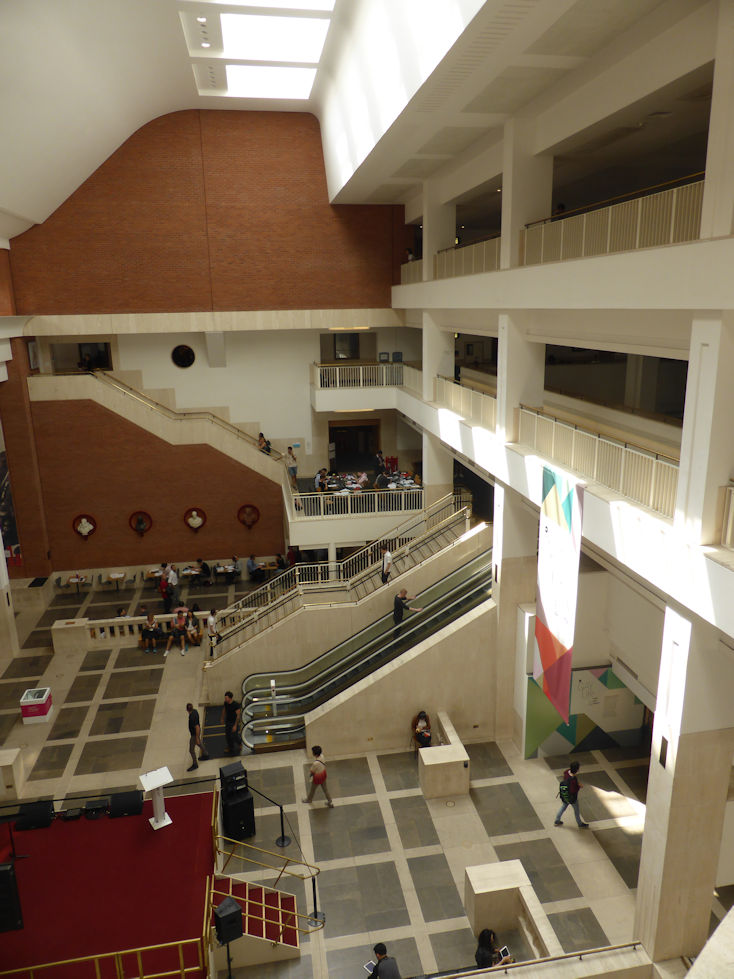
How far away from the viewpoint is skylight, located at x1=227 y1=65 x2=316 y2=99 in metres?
17.7

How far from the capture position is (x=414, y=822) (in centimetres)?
1218

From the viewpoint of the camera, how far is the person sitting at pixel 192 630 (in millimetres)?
18822

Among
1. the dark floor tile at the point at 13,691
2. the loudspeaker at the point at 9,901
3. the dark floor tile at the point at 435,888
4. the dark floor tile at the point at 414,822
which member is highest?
the loudspeaker at the point at 9,901

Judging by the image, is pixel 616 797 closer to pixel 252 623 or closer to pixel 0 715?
pixel 252 623

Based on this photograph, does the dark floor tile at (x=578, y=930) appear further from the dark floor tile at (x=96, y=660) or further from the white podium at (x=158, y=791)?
the dark floor tile at (x=96, y=660)

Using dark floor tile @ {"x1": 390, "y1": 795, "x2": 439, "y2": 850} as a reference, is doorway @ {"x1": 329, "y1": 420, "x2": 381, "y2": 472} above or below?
above

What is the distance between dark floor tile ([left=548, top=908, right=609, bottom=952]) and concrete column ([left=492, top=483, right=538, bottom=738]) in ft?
15.4

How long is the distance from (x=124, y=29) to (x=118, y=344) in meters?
10.7

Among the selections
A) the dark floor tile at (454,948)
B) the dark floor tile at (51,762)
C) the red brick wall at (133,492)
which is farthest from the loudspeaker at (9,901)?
the red brick wall at (133,492)

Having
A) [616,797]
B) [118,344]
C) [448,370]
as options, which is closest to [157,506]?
[118,344]

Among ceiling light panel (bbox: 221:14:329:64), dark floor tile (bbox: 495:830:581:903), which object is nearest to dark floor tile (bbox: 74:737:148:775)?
dark floor tile (bbox: 495:830:581:903)

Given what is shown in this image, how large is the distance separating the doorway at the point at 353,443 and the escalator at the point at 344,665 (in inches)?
367

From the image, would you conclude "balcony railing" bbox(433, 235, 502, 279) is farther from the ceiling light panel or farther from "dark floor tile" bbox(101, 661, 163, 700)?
"dark floor tile" bbox(101, 661, 163, 700)

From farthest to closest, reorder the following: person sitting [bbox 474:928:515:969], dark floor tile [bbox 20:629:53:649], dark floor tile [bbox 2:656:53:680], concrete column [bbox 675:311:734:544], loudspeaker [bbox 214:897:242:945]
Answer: dark floor tile [bbox 20:629:53:649]
dark floor tile [bbox 2:656:53:680]
person sitting [bbox 474:928:515:969]
loudspeaker [bbox 214:897:242:945]
concrete column [bbox 675:311:734:544]
